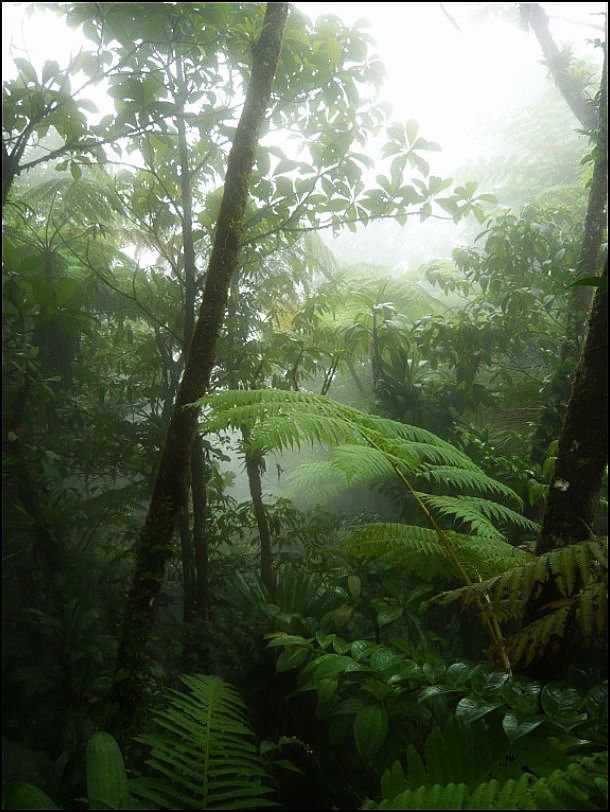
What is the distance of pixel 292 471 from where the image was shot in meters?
2.52

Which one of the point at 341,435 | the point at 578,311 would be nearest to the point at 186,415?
the point at 341,435

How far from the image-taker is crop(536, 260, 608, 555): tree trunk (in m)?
1.03

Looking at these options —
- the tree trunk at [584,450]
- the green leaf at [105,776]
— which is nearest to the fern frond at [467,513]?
the tree trunk at [584,450]

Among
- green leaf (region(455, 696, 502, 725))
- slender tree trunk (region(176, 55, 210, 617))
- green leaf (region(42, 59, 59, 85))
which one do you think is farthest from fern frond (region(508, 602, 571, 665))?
green leaf (region(42, 59, 59, 85))

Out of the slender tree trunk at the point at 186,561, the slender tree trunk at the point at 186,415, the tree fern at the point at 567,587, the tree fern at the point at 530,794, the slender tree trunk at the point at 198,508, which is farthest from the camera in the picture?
the slender tree trunk at the point at 186,561

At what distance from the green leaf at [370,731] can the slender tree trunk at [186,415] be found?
728mm

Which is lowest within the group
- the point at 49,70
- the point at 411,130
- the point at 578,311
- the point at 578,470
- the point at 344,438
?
the point at 578,470

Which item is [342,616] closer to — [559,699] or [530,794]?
[559,699]

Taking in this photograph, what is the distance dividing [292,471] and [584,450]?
163cm

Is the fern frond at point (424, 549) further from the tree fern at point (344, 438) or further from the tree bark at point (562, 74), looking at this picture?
the tree bark at point (562, 74)

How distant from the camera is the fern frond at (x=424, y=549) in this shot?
1.34 meters

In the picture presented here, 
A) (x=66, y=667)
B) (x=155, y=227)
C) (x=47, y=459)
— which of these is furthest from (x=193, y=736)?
(x=155, y=227)

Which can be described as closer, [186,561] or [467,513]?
[467,513]

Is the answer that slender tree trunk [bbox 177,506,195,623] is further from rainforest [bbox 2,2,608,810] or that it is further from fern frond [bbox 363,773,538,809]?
fern frond [bbox 363,773,538,809]
